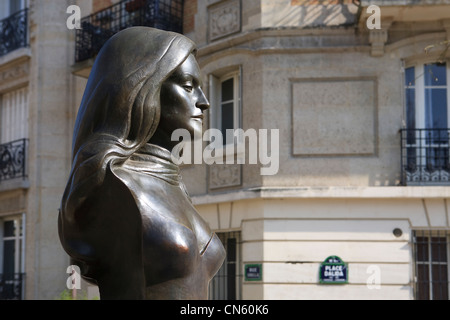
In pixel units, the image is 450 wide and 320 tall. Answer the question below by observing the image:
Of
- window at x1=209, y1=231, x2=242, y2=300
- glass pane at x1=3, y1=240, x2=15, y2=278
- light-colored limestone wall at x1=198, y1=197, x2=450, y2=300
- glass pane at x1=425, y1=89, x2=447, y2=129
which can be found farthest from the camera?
glass pane at x1=3, y1=240, x2=15, y2=278

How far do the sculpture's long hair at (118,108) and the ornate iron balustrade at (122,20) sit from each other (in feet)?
38.3

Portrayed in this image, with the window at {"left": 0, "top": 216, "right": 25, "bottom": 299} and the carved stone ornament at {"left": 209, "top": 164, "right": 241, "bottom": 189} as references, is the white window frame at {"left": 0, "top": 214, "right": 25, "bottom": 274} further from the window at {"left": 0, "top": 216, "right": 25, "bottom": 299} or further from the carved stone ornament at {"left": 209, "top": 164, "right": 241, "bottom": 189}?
the carved stone ornament at {"left": 209, "top": 164, "right": 241, "bottom": 189}

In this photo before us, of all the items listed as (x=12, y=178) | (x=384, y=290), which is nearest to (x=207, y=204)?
(x=384, y=290)

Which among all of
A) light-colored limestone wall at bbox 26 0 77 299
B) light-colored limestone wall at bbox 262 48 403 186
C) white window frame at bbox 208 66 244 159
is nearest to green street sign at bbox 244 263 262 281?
light-colored limestone wall at bbox 262 48 403 186

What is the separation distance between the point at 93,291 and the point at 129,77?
12.1 meters

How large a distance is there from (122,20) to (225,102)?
3635mm

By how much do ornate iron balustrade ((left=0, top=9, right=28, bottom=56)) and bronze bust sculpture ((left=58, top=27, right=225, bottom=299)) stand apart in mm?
15595

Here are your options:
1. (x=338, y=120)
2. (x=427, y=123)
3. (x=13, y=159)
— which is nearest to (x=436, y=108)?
(x=427, y=123)

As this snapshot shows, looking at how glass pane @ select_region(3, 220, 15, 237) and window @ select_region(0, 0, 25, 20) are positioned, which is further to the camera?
window @ select_region(0, 0, 25, 20)

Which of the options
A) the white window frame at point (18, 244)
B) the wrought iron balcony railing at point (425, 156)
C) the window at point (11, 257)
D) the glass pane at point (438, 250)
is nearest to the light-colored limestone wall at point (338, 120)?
the wrought iron balcony railing at point (425, 156)

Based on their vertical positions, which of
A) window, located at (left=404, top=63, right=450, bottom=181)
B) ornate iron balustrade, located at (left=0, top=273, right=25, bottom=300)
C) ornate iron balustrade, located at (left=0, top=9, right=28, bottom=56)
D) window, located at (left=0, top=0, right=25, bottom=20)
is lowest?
ornate iron balustrade, located at (left=0, top=273, right=25, bottom=300)

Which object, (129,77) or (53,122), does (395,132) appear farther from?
(129,77)

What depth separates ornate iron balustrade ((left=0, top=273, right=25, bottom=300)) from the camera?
55.6ft

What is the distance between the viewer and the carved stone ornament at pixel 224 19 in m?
13.7
